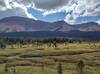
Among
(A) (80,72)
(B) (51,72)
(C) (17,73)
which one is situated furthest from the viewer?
(B) (51,72)

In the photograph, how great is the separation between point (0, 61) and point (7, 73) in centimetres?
7042

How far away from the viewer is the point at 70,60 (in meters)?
196

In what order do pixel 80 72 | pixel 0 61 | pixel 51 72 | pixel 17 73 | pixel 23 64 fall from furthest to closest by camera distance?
pixel 0 61, pixel 23 64, pixel 51 72, pixel 17 73, pixel 80 72

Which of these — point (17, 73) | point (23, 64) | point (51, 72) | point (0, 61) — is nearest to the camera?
point (17, 73)

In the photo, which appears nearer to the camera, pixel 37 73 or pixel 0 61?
pixel 37 73

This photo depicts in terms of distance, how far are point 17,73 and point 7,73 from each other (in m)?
7.23

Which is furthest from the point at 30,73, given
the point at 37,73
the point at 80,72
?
the point at 80,72

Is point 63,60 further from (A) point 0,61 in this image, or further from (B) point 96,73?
(B) point 96,73

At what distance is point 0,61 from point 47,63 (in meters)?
34.7

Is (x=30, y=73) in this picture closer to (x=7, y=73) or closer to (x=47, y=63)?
(x=7, y=73)

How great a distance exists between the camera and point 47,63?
179375 mm

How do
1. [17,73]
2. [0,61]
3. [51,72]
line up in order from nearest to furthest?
1. [17,73]
2. [51,72]
3. [0,61]

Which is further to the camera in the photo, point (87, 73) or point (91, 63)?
point (91, 63)

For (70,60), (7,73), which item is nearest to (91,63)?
(70,60)
